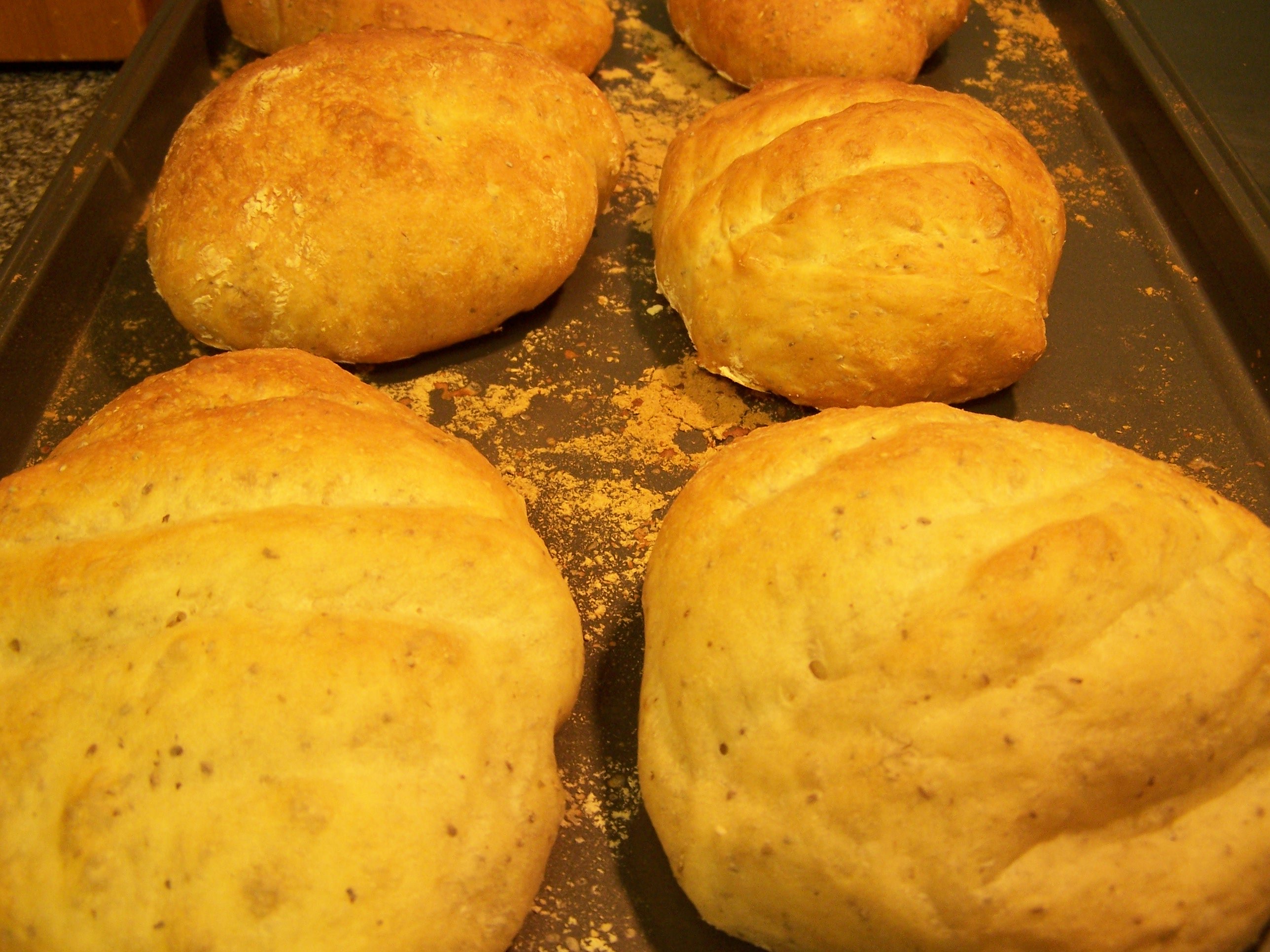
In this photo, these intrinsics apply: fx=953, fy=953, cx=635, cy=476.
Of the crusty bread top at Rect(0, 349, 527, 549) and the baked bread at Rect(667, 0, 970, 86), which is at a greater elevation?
the baked bread at Rect(667, 0, 970, 86)

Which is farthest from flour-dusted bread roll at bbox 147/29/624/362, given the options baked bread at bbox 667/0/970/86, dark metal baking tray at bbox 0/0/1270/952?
baked bread at bbox 667/0/970/86

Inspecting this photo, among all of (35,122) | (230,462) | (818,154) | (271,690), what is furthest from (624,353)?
(35,122)

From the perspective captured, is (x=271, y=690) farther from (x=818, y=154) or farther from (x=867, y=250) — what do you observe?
(x=818, y=154)

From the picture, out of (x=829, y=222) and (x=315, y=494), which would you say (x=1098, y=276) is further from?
(x=315, y=494)

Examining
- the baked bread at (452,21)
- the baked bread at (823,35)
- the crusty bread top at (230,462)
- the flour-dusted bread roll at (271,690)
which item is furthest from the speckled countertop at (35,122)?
the baked bread at (823,35)

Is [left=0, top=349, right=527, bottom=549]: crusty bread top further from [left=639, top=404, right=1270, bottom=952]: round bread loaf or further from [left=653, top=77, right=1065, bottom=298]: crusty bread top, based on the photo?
[left=653, top=77, right=1065, bottom=298]: crusty bread top

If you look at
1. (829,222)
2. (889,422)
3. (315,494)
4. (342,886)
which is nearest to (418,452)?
(315,494)

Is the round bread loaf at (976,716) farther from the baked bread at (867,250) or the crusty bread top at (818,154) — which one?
the crusty bread top at (818,154)
